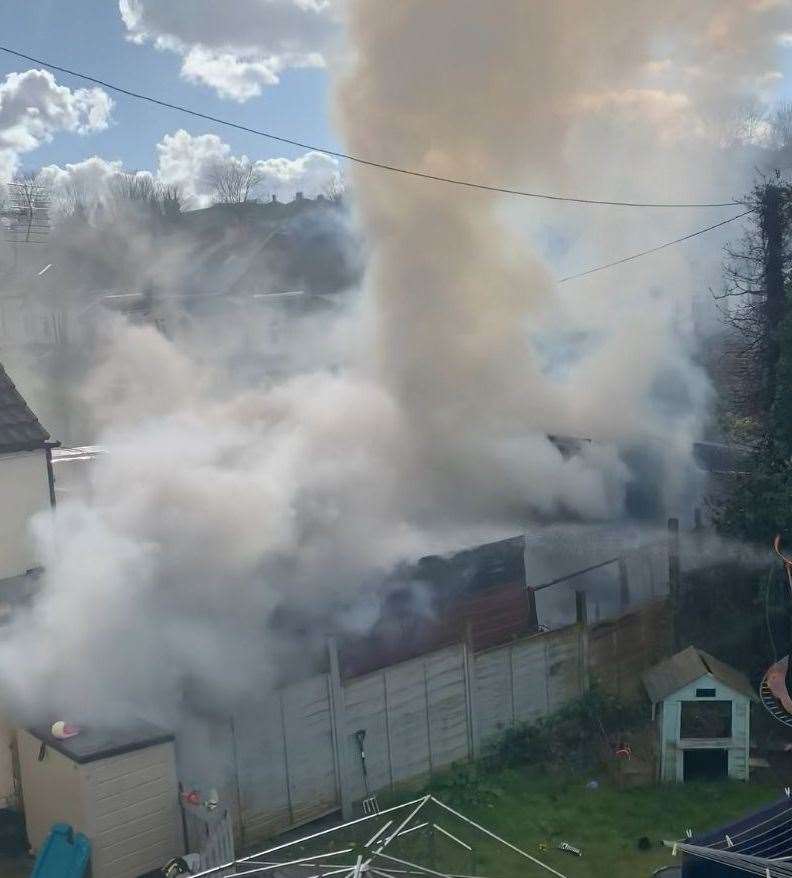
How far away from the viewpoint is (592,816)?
8.11m

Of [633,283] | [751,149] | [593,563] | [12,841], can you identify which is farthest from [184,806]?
[751,149]

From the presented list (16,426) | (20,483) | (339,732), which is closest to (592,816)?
(339,732)

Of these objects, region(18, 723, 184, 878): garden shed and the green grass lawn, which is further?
the green grass lawn

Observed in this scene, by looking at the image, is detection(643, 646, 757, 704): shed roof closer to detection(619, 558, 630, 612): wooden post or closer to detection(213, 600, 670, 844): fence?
detection(213, 600, 670, 844): fence

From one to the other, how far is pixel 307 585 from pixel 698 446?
813 centimetres

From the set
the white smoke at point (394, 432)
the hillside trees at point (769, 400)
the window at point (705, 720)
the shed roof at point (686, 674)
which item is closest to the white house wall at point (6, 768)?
the white smoke at point (394, 432)

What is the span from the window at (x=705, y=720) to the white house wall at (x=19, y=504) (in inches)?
268

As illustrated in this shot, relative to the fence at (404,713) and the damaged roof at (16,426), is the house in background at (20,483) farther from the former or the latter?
the fence at (404,713)

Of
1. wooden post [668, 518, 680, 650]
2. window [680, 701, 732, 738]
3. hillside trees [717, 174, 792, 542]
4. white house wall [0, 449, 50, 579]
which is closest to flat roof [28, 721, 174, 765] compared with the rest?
white house wall [0, 449, 50, 579]

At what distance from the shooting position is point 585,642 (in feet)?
30.8

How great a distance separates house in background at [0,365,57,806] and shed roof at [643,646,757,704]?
6217mm

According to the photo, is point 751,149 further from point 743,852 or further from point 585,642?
point 743,852

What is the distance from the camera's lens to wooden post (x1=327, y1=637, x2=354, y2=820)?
787 cm

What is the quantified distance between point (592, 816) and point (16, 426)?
711cm
